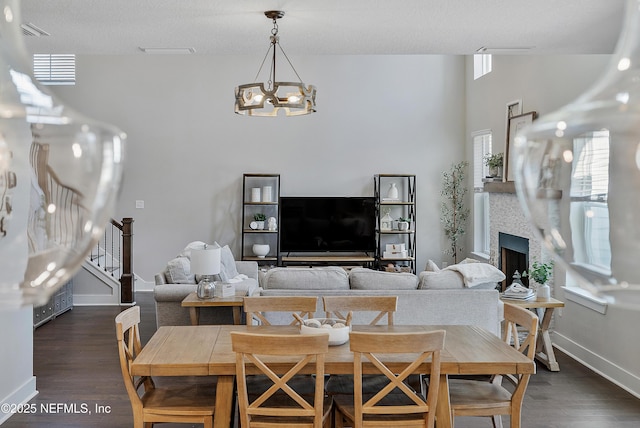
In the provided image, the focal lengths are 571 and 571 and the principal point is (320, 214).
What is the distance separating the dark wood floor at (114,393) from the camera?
377 centimetres

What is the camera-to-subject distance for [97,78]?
344 inches

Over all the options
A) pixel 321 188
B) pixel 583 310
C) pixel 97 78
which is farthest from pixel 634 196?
pixel 97 78

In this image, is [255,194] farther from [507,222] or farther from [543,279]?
[543,279]

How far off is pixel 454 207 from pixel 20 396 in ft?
21.5

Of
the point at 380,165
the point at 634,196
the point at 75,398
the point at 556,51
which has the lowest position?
the point at 75,398

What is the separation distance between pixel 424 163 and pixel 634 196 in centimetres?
871

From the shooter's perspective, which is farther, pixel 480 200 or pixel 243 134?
pixel 243 134

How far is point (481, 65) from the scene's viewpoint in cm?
833

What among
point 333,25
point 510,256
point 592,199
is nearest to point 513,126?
point 510,256

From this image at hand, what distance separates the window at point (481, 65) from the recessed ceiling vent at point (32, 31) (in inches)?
229

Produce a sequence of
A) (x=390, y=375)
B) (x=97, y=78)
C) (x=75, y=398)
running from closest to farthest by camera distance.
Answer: (x=390, y=375), (x=75, y=398), (x=97, y=78)

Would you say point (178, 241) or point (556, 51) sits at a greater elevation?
point (556, 51)

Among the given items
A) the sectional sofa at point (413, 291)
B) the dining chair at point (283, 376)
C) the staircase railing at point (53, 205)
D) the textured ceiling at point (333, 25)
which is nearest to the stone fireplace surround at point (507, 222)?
the sectional sofa at point (413, 291)

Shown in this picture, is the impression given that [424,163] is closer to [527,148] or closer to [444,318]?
[444,318]
